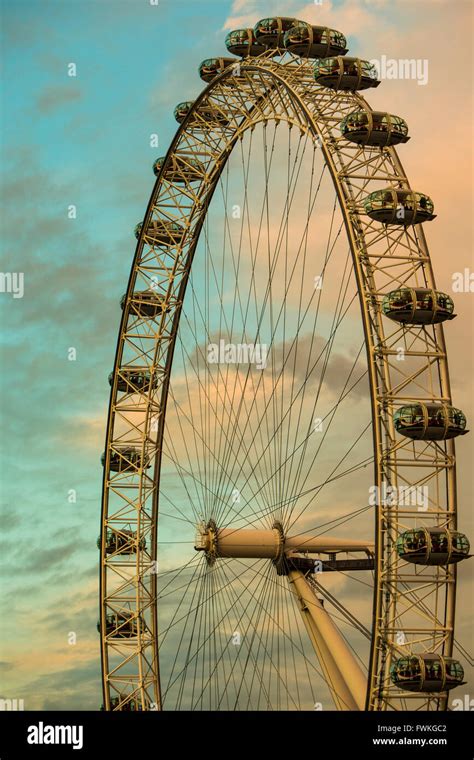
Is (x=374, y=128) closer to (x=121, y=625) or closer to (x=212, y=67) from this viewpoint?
(x=212, y=67)

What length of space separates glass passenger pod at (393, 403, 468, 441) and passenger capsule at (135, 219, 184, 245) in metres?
23.0

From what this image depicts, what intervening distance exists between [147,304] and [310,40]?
1699 centimetres

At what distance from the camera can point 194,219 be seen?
70.6m

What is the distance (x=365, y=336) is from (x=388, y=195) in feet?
16.6

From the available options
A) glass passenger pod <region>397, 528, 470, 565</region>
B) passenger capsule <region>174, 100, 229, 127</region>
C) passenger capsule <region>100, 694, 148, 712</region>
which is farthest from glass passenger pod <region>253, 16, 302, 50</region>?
passenger capsule <region>100, 694, 148, 712</region>

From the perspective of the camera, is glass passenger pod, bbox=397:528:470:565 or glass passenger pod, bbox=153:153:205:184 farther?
glass passenger pod, bbox=153:153:205:184

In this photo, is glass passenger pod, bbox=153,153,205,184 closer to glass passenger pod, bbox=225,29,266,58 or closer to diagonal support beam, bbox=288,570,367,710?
glass passenger pod, bbox=225,29,266,58

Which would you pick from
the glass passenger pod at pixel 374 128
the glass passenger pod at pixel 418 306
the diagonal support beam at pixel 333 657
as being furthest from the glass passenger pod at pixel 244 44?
the diagonal support beam at pixel 333 657

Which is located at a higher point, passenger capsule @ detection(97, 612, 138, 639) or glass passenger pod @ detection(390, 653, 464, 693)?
passenger capsule @ detection(97, 612, 138, 639)

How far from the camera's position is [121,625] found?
231 ft

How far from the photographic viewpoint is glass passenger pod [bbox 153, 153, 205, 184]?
70.2 metres

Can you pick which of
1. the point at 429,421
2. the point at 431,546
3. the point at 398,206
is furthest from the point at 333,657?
the point at 398,206
